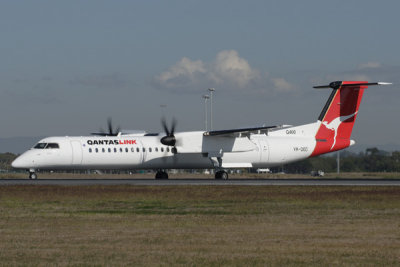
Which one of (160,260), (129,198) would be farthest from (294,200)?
(160,260)

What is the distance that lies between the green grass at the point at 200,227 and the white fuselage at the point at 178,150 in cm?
1204

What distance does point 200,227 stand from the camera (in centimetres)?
1983

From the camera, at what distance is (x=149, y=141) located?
49812mm

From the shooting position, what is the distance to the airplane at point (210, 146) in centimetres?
4700

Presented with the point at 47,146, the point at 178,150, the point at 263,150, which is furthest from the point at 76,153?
the point at 263,150

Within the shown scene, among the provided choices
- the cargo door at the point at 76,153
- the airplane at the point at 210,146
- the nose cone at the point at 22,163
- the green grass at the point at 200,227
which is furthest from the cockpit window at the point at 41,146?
the green grass at the point at 200,227

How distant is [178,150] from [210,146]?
2583 mm

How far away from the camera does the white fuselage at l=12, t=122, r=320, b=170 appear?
4684cm

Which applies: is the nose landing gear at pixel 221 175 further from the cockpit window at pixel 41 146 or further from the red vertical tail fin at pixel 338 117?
the cockpit window at pixel 41 146

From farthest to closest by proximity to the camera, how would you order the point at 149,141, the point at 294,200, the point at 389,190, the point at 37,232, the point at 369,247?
1. the point at 149,141
2. the point at 389,190
3. the point at 294,200
4. the point at 37,232
5. the point at 369,247

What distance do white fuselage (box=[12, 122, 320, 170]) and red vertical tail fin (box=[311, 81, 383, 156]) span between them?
2.37ft

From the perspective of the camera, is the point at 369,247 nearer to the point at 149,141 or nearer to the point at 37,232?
the point at 37,232

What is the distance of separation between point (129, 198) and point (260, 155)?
22273 millimetres

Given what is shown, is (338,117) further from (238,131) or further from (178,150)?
(178,150)
